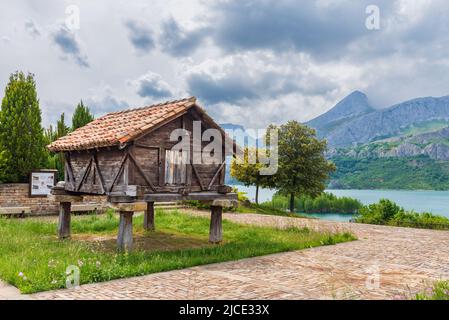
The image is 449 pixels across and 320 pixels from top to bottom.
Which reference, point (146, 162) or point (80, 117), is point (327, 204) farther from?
point (146, 162)

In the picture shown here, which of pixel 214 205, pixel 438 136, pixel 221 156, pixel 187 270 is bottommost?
pixel 187 270

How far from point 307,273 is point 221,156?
515 cm

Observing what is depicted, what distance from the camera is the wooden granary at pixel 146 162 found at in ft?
34.4

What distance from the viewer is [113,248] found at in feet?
37.8

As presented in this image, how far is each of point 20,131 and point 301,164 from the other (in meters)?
21.7

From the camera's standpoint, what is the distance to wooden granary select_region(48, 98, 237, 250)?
1050 cm

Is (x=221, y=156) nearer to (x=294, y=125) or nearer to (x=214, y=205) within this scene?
(x=214, y=205)

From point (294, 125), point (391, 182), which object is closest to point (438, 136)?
point (391, 182)

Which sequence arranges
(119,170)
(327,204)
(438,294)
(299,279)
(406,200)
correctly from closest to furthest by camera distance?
(438,294)
(299,279)
(119,170)
(327,204)
(406,200)

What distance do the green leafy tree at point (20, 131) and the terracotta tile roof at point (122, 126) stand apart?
384 inches

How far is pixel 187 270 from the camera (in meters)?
8.87

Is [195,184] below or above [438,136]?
below

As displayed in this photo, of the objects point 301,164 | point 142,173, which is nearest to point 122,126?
point 142,173
